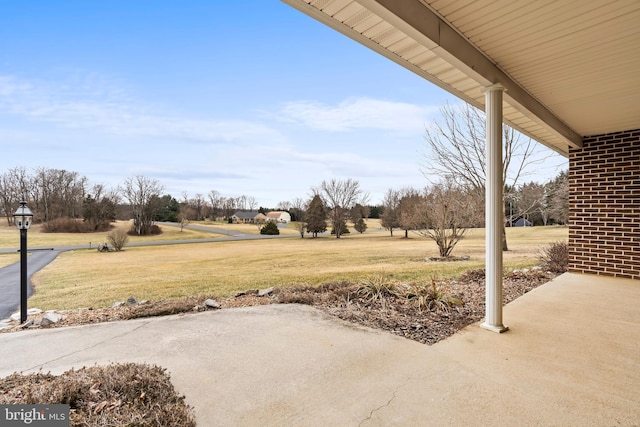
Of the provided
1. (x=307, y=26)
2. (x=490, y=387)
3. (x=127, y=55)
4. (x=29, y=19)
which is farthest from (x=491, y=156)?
(x=127, y=55)

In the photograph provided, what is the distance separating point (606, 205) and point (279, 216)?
2069 cm

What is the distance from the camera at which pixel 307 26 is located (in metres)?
6.98

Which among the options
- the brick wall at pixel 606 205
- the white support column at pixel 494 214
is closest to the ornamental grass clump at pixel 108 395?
the white support column at pixel 494 214

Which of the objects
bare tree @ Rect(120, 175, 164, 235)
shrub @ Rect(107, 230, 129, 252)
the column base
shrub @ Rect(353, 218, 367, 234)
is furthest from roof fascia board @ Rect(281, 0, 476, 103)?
shrub @ Rect(353, 218, 367, 234)

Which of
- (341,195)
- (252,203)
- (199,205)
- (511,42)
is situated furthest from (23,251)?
(252,203)

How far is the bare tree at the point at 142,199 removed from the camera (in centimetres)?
946

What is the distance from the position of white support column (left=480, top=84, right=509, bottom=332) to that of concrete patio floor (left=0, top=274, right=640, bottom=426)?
21 cm

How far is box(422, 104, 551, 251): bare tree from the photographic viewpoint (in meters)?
10.4

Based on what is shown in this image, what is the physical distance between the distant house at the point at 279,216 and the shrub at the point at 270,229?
1869mm

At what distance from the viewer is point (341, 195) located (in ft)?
77.2

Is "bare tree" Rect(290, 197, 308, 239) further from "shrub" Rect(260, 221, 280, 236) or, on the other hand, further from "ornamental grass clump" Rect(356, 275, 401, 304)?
"ornamental grass clump" Rect(356, 275, 401, 304)

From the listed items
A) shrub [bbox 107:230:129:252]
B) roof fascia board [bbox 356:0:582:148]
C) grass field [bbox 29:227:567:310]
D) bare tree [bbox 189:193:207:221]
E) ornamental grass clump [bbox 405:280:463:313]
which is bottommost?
grass field [bbox 29:227:567:310]

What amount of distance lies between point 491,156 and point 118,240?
32.0 ft

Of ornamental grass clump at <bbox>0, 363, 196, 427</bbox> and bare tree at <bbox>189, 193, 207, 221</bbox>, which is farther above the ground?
bare tree at <bbox>189, 193, 207, 221</bbox>
